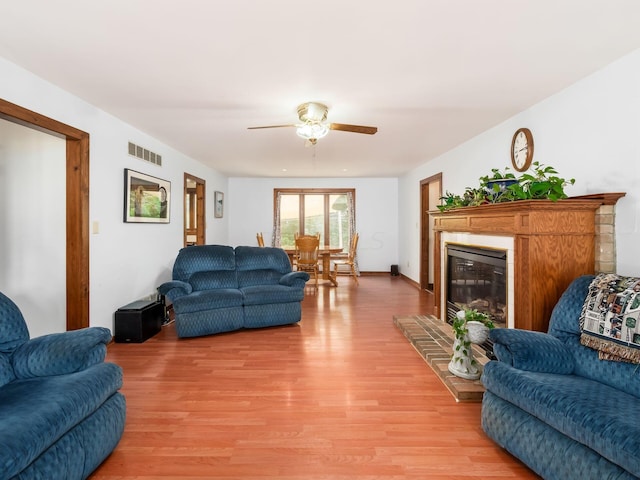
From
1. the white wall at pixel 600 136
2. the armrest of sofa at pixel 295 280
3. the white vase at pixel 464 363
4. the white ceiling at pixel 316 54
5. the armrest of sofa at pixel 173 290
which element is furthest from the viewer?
the armrest of sofa at pixel 295 280

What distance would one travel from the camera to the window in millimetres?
8461

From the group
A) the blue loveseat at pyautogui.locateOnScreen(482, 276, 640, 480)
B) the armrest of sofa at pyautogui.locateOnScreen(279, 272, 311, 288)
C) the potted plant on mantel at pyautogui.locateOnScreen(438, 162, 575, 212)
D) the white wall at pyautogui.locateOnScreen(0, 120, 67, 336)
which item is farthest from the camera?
the armrest of sofa at pyautogui.locateOnScreen(279, 272, 311, 288)

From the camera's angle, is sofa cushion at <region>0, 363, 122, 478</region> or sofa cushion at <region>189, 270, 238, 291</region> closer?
sofa cushion at <region>0, 363, 122, 478</region>

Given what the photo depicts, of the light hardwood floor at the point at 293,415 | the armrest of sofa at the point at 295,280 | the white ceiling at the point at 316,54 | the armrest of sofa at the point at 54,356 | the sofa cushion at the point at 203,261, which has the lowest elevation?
the light hardwood floor at the point at 293,415

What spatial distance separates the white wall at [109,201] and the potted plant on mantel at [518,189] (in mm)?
3643

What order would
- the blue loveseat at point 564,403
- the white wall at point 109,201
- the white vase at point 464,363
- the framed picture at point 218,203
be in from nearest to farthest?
1. the blue loveseat at point 564,403
2. the white vase at point 464,363
3. the white wall at point 109,201
4. the framed picture at point 218,203

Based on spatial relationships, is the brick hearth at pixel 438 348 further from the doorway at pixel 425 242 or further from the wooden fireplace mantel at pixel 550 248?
the doorway at pixel 425 242

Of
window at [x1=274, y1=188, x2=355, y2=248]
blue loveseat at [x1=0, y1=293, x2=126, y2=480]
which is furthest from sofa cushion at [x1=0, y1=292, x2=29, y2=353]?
window at [x1=274, y1=188, x2=355, y2=248]

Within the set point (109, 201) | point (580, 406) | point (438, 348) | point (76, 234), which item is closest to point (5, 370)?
point (76, 234)

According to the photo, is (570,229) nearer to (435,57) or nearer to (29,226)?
(435,57)

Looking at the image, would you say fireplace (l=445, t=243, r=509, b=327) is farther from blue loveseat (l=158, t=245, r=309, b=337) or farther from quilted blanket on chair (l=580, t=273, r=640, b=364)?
blue loveseat (l=158, t=245, r=309, b=337)

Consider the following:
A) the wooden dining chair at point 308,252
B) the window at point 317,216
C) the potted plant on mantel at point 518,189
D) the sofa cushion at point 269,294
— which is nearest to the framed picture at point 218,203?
the window at point 317,216

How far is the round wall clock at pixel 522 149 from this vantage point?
11.0 feet

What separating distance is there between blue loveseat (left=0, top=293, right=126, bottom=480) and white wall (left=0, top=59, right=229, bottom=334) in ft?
5.49
